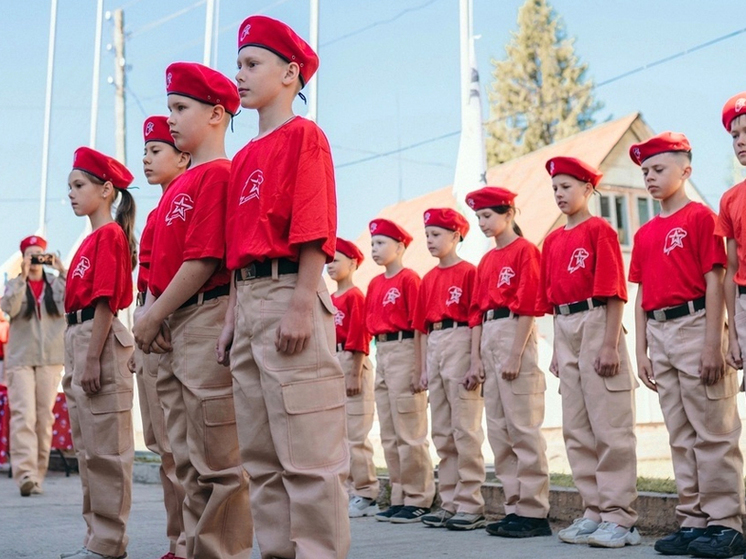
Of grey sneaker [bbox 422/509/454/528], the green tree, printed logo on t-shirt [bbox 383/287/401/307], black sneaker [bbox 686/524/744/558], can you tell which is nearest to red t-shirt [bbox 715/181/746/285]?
black sneaker [bbox 686/524/744/558]

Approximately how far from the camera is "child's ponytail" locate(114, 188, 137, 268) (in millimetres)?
5289

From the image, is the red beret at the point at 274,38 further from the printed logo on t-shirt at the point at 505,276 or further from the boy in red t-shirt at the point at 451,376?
the boy in red t-shirt at the point at 451,376

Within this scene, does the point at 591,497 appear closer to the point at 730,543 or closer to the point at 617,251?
the point at 730,543

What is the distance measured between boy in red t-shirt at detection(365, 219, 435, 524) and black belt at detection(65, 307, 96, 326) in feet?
9.12

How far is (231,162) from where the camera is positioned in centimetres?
395

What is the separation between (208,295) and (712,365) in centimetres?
249

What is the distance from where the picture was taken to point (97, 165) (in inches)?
208

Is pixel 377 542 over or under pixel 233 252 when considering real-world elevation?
under

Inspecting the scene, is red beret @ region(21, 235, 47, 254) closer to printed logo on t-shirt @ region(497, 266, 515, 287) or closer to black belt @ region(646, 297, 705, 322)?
printed logo on t-shirt @ region(497, 266, 515, 287)

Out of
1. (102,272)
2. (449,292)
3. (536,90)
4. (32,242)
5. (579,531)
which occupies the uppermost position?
(536,90)

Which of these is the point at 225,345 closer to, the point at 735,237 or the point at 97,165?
the point at 97,165

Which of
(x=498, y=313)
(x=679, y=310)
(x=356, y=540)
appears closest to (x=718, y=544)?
(x=679, y=310)

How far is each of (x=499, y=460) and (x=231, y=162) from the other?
3.00m

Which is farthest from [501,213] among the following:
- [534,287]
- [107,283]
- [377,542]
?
[107,283]
